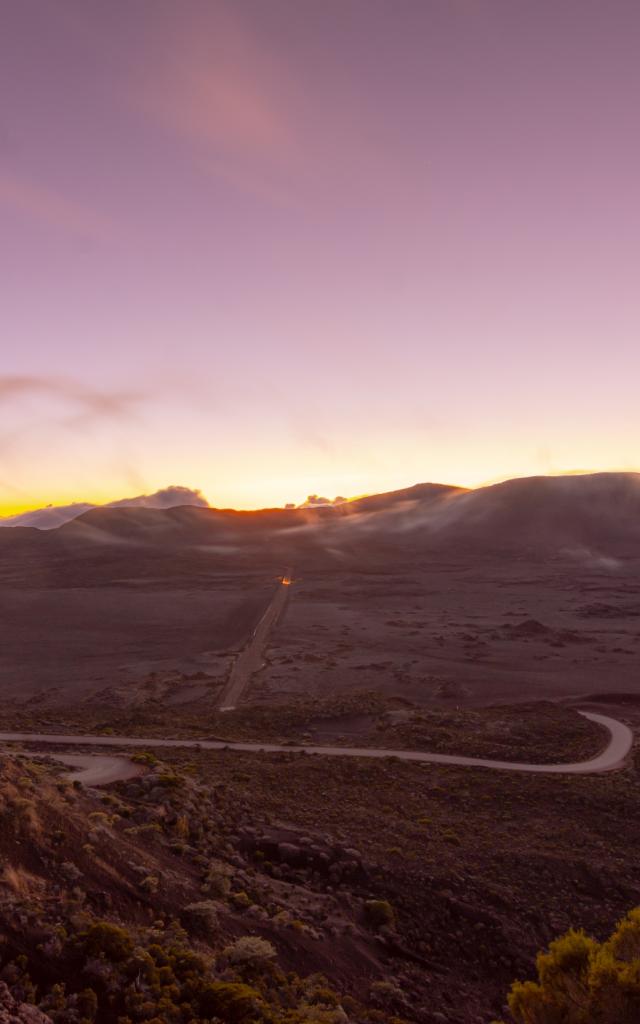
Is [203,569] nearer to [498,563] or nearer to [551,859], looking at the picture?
[498,563]

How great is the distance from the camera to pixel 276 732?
47.1 metres

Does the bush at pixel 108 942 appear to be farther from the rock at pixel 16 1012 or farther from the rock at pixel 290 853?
the rock at pixel 290 853

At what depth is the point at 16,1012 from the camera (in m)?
11.6

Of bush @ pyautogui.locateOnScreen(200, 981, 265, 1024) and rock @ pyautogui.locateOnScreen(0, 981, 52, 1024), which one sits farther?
bush @ pyautogui.locateOnScreen(200, 981, 265, 1024)

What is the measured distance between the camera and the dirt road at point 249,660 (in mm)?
60041

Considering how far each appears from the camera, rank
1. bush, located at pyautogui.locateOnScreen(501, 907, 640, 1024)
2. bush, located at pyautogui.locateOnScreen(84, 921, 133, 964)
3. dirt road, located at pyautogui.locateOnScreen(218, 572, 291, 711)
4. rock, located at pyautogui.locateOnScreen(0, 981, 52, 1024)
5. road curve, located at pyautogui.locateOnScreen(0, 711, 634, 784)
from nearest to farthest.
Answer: rock, located at pyautogui.locateOnScreen(0, 981, 52, 1024), bush, located at pyautogui.locateOnScreen(501, 907, 640, 1024), bush, located at pyautogui.locateOnScreen(84, 921, 133, 964), road curve, located at pyautogui.locateOnScreen(0, 711, 634, 784), dirt road, located at pyautogui.locateOnScreen(218, 572, 291, 711)

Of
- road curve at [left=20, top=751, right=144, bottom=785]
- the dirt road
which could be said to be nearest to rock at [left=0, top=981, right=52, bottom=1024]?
road curve at [left=20, top=751, right=144, bottom=785]

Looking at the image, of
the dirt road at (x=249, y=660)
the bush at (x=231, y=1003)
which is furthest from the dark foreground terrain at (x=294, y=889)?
the dirt road at (x=249, y=660)

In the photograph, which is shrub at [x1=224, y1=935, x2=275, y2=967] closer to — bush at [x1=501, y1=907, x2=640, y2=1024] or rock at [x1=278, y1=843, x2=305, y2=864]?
bush at [x1=501, y1=907, x2=640, y2=1024]

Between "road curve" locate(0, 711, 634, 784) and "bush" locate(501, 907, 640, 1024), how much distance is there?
23.8 m

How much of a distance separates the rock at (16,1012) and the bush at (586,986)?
10453 millimetres

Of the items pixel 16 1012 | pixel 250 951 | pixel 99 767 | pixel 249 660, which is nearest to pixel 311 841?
pixel 250 951

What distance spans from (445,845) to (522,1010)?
44.5 feet

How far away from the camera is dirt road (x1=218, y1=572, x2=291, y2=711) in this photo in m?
60.0
